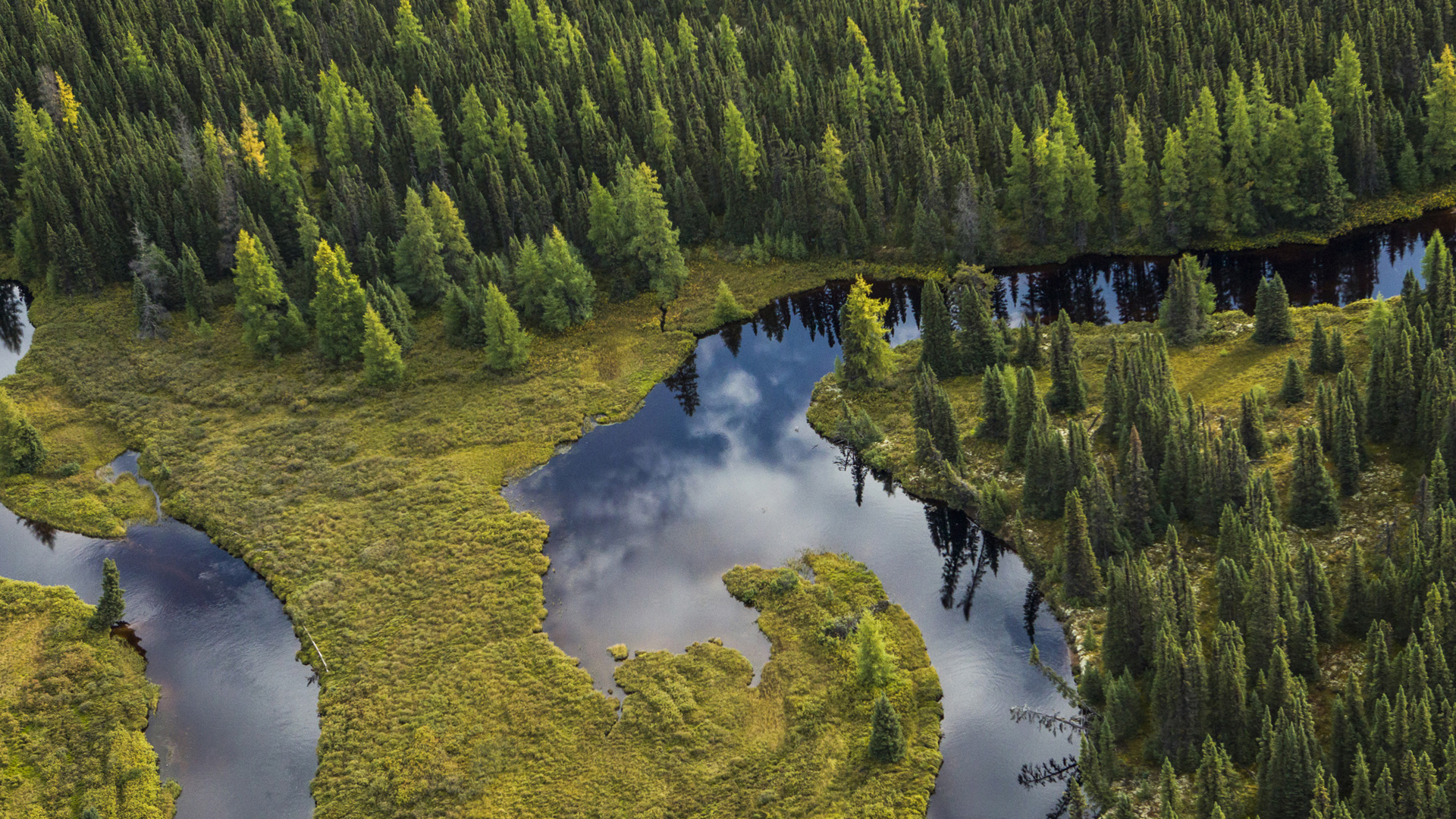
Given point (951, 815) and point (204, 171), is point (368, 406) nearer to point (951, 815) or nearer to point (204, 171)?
point (204, 171)

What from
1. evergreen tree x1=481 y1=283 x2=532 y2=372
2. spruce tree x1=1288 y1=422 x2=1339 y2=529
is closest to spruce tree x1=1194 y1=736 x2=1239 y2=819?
spruce tree x1=1288 y1=422 x2=1339 y2=529

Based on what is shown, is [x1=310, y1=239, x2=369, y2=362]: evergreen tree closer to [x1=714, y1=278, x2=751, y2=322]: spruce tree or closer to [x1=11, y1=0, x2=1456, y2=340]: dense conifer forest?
[x1=11, y1=0, x2=1456, y2=340]: dense conifer forest

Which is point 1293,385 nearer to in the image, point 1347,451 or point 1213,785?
point 1347,451

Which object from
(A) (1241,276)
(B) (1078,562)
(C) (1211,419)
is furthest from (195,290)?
(A) (1241,276)

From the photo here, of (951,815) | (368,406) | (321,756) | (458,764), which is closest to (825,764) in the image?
(951,815)

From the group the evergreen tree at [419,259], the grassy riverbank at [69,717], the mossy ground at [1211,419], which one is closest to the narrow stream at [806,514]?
the mossy ground at [1211,419]
